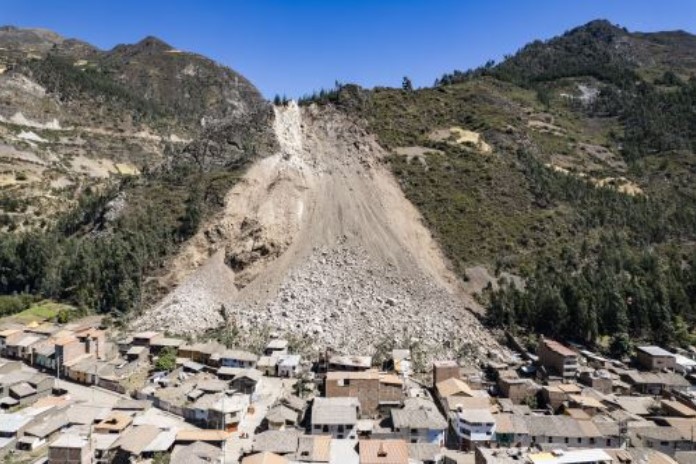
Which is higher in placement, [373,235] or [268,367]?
[373,235]

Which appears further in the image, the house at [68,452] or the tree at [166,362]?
the tree at [166,362]

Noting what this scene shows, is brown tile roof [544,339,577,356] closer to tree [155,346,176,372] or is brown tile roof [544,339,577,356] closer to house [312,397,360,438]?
house [312,397,360,438]

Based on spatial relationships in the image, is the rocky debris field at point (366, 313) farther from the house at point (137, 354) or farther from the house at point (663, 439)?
the house at point (663, 439)

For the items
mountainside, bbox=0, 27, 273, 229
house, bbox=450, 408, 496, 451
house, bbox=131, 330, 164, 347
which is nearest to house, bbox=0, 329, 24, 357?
house, bbox=131, 330, 164, 347

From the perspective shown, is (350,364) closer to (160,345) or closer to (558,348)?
(160,345)

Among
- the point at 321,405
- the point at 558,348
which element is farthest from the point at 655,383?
the point at 321,405

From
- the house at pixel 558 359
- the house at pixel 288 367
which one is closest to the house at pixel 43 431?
the house at pixel 288 367

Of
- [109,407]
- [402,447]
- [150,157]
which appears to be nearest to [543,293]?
[402,447]
